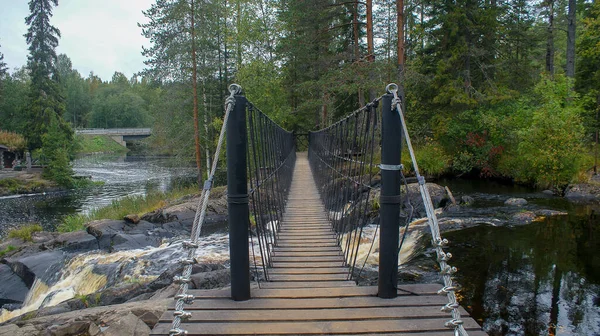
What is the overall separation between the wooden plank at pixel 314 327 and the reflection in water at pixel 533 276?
11.0 feet

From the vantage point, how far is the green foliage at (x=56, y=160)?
21812 millimetres

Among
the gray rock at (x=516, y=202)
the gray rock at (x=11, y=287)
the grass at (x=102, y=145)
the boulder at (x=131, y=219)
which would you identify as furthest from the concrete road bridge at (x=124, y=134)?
the gray rock at (x=516, y=202)

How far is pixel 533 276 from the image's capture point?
5.84 meters

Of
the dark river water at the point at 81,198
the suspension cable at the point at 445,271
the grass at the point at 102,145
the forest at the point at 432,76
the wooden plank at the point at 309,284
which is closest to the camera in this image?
the suspension cable at the point at 445,271

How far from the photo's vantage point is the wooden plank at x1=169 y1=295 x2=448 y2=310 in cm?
194

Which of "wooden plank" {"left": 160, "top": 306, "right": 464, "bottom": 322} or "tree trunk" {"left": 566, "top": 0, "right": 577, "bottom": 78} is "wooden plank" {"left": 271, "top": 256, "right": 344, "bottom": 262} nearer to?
"wooden plank" {"left": 160, "top": 306, "right": 464, "bottom": 322}

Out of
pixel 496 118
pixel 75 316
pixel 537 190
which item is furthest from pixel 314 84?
pixel 75 316

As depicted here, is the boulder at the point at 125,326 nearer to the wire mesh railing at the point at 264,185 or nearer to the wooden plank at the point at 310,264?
the wire mesh railing at the point at 264,185

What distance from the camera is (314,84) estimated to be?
15727 mm

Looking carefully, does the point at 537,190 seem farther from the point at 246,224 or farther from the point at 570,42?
the point at 246,224

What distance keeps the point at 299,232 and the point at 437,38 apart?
612 inches

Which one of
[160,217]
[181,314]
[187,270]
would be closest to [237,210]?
[187,270]

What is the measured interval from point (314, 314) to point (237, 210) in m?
0.68

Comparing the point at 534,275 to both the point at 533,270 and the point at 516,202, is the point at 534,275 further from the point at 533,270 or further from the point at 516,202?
the point at 516,202
